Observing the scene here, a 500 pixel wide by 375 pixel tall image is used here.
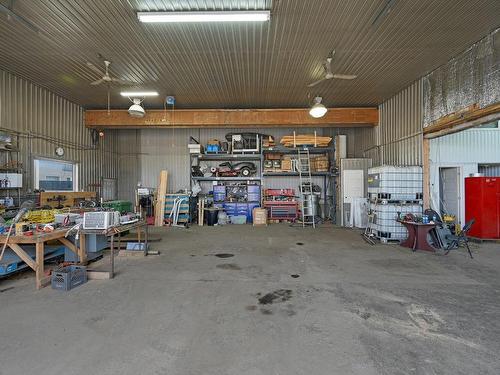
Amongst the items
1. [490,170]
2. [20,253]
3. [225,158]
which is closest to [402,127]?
[490,170]

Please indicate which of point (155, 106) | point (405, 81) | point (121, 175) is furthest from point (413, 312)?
point (121, 175)

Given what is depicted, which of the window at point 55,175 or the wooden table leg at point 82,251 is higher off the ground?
the window at point 55,175

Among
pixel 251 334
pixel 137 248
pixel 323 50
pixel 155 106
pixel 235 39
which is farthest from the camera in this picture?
pixel 155 106

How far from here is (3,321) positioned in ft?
8.79

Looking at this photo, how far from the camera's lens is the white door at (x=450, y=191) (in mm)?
7426

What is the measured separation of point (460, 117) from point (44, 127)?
962cm

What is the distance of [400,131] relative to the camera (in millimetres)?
7090

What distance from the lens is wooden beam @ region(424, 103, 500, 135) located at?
4598mm

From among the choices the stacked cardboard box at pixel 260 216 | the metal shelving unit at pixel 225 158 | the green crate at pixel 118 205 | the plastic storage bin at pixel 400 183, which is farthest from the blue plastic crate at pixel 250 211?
the plastic storage bin at pixel 400 183

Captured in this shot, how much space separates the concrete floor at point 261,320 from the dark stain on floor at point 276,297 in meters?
0.01

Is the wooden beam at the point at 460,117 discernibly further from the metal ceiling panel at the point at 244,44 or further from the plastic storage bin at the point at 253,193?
the plastic storage bin at the point at 253,193

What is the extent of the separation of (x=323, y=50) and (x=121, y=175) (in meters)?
8.99

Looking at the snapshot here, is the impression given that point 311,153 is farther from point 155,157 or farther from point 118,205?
point 118,205

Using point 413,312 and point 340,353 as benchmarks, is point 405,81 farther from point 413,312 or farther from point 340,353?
point 340,353
